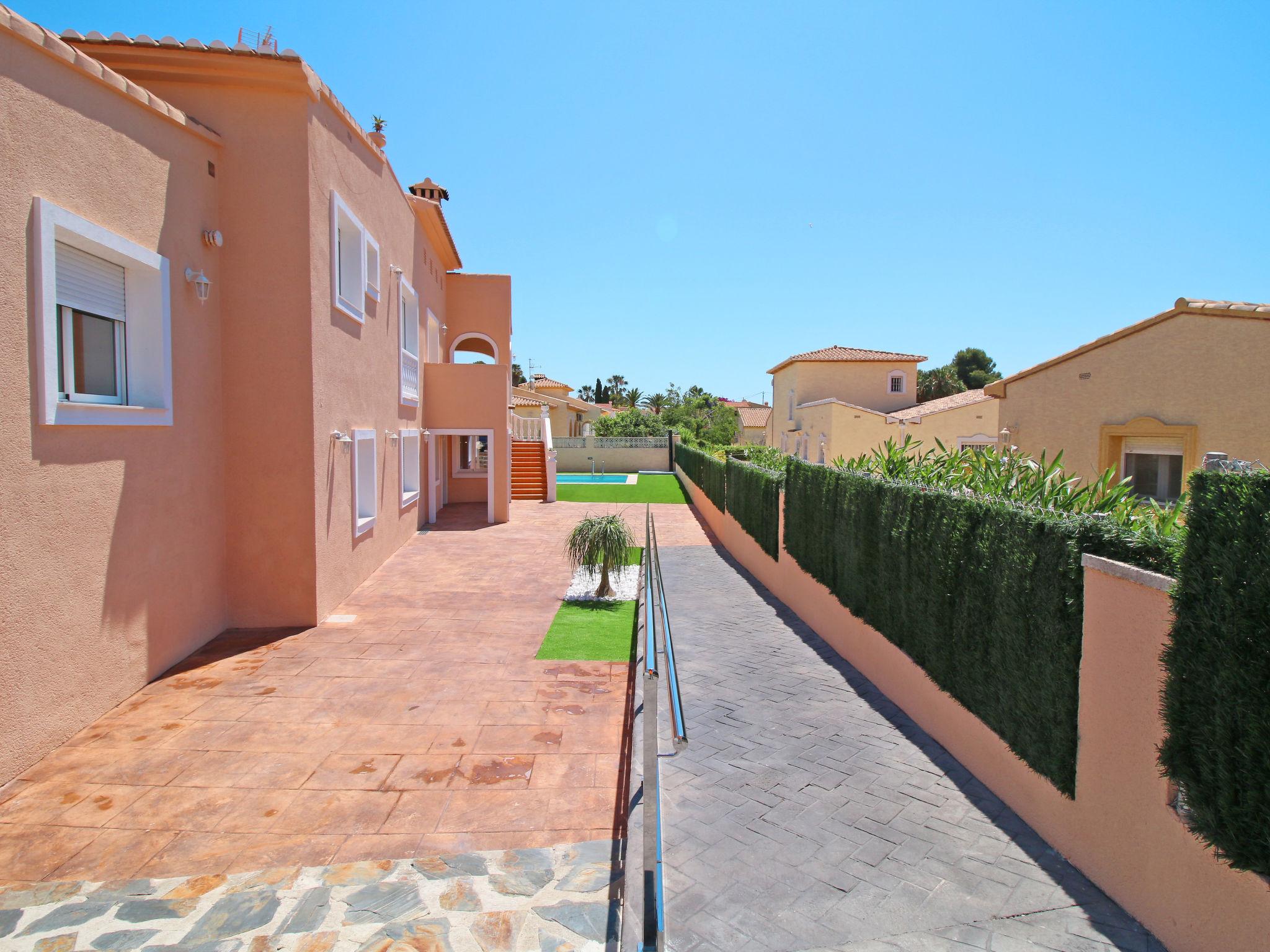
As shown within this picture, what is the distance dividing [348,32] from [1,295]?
8171 mm

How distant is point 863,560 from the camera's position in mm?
8445

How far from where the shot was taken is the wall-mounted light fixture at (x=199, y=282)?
837cm

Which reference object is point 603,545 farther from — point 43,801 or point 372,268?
point 43,801

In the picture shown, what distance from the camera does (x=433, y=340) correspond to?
20.4 metres

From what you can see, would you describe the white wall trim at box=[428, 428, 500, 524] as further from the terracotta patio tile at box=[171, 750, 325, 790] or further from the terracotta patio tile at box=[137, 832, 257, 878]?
the terracotta patio tile at box=[137, 832, 257, 878]

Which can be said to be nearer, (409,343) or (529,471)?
(409,343)

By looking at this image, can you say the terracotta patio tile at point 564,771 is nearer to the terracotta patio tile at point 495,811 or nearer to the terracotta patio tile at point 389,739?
the terracotta patio tile at point 495,811

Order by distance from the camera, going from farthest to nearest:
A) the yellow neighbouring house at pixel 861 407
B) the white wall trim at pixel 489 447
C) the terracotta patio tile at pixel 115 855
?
the yellow neighbouring house at pixel 861 407
the white wall trim at pixel 489 447
the terracotta patio tile at pixel 115 855

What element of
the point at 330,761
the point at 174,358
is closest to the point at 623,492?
the point at 174,358

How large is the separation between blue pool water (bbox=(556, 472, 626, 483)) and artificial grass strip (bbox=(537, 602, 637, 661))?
2358 cm

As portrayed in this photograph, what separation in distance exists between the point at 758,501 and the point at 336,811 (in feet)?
36.4

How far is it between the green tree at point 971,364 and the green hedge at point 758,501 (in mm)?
66206

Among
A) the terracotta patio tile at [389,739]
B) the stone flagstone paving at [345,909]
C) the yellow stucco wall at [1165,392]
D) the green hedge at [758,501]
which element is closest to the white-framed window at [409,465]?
the green hedge at [758,501]

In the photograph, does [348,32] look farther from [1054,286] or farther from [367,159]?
[1054,286]
